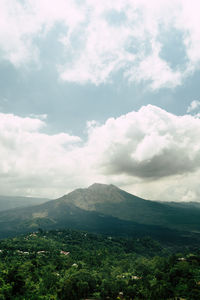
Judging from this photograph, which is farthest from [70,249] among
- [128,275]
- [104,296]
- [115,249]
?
[104,296]

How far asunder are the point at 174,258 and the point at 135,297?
175 feet

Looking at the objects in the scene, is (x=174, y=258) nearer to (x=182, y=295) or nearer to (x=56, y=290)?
(x=182, y=295)

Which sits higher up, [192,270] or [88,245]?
[192,270]

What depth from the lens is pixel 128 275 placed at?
10638cm

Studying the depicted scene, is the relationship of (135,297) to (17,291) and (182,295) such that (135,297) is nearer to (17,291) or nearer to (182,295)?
(182,295)

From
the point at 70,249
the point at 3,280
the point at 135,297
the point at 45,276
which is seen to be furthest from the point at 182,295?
the point at 70,249

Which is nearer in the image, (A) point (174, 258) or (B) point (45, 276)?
(B) point (45, 276)

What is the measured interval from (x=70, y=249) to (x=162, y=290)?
10250 cm

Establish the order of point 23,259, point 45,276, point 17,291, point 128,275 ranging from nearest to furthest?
point 17,291, point 45,276, point 128,275, point 23,259

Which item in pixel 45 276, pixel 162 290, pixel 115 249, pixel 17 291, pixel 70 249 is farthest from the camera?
pixel 115 249

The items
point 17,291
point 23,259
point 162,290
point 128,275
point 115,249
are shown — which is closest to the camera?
point 17,291

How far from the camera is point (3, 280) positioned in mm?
71875

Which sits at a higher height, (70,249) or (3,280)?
(3,280)

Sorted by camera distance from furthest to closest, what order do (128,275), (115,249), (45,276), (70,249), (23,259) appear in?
(115,249), (70,249), (23,259), (128,275), (45,276)
